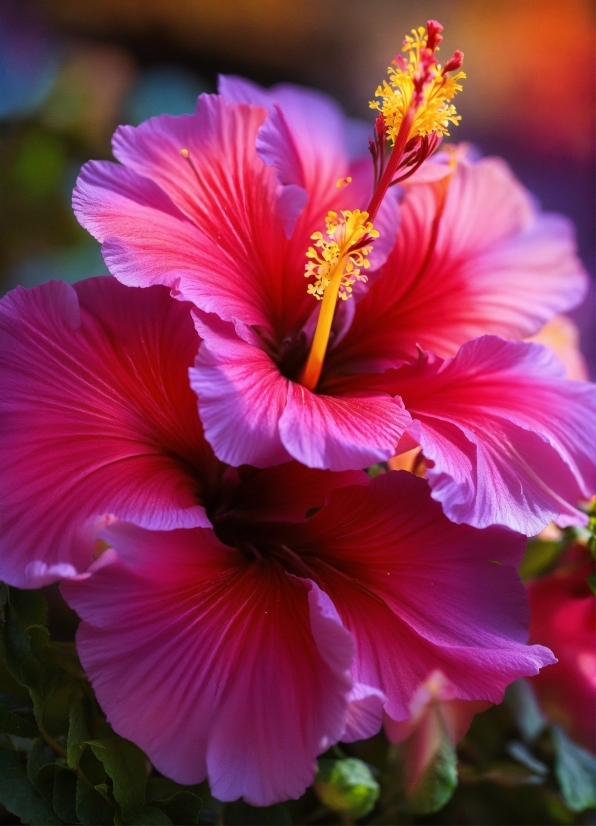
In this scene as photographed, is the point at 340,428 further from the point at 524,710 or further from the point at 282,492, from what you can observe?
the point at 524,710

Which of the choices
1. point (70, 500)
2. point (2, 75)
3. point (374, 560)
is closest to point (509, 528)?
point (374, 560)

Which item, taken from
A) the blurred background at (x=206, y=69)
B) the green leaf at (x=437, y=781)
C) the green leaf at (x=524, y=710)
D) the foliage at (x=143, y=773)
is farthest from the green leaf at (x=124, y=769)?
the blurred background at (x=206, y=69)

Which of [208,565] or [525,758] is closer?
[208,565]

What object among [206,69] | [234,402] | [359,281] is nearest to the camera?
[234,402]

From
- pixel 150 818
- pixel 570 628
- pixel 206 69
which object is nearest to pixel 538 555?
pixel 570 628

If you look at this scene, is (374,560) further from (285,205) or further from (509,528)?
(285,205)

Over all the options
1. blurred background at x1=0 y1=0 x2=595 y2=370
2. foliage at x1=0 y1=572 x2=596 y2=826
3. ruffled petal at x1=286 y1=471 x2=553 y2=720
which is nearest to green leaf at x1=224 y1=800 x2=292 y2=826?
foliage at x1=0 y1=572 x2=596 y2=826

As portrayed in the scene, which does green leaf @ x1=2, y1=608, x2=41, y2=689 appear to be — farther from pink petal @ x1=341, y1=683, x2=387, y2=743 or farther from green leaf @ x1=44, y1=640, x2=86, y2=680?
pink petal @ x1=341, y1=683, x2=387, y2=743
